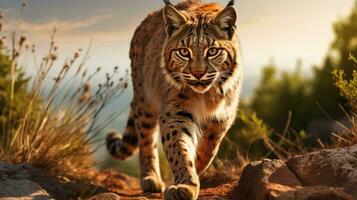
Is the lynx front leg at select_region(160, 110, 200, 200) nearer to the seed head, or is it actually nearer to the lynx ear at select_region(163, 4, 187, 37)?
the lynx ear at select_region(163, 4, 187, 37)

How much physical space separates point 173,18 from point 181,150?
1.30 metres

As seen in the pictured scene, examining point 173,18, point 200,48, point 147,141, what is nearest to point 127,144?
point 147,141

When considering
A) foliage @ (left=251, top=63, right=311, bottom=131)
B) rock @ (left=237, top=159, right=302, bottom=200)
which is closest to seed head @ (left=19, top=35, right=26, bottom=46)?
rock @ (left=237, top=159, right=302, bottom=200)

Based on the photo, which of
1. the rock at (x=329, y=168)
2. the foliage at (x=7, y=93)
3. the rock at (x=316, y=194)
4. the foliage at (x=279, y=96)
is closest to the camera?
the rock at (x=316, y=194)

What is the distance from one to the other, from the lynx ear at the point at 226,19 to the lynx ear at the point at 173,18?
0.31 m

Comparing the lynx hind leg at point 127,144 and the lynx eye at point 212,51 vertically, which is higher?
the lynx eye at point 212,51

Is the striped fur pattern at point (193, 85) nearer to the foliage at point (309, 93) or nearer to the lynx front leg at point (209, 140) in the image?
the lynx front leg at point (209, 140)

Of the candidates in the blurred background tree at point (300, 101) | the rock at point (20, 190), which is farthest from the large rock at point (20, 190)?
the blurred background tree at point (300, 101)

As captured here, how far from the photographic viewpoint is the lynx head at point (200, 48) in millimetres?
6039

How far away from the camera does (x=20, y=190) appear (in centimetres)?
569

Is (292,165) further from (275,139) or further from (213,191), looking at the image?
(275,139)

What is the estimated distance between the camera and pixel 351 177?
5191 millimetres

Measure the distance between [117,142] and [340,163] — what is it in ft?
13.4

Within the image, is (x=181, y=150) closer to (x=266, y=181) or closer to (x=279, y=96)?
(x=266, y=181)
